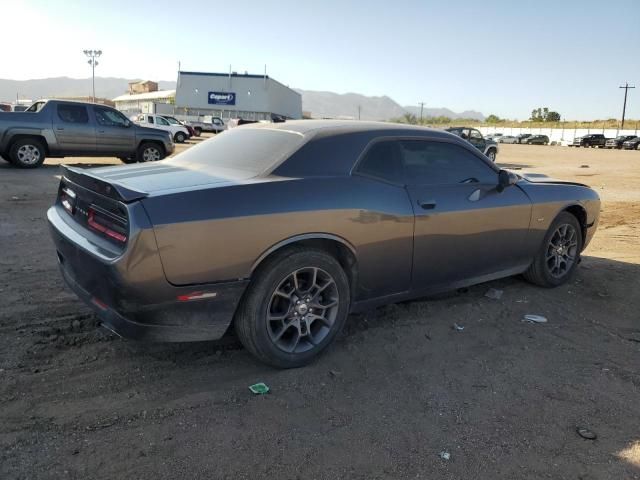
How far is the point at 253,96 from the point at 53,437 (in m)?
62.8

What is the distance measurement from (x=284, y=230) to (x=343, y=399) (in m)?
1.08

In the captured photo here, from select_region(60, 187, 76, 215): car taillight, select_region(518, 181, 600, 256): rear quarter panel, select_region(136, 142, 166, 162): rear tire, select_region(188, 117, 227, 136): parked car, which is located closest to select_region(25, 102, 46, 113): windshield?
select_region(136, 142, 166, 162): rear tire

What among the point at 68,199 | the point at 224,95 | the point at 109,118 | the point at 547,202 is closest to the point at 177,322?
the point at 68,199

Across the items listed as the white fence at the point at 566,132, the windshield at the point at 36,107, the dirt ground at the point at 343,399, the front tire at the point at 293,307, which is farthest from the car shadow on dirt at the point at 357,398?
the white fence at the point at 566,132

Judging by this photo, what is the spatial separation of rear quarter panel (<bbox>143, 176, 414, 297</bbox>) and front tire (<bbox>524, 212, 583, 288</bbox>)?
6.25 ft

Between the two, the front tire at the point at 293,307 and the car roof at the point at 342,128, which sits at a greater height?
the car roof at the point at 342,128

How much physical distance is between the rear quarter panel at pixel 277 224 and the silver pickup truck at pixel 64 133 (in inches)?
460

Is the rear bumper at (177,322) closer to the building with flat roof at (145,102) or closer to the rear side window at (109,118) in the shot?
the rear side window at (109,118)

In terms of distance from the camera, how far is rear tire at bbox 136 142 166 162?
47.3ft

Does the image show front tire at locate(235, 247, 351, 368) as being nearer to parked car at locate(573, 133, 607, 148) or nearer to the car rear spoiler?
the car rear spoiler

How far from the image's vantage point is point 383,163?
3.94 m

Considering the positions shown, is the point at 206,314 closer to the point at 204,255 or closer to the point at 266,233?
Result: the point at 204,255

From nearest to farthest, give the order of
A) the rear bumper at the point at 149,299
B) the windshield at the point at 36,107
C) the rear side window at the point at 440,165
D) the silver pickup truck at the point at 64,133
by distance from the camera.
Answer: the rear bumper at the point at 149,299 < the rear side window at the point at 440,165 < the silver pickup truck at the point at 64,133 < the windshield at the point at 36,107

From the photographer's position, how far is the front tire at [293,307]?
326cm
